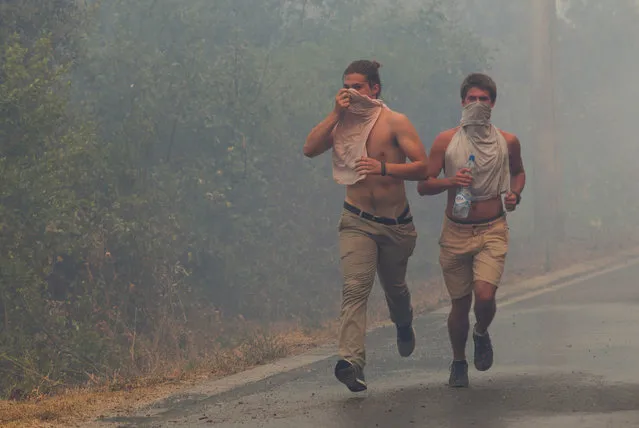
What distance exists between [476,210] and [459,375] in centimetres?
110

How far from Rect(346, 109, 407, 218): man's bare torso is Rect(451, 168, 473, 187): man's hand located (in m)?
0.38

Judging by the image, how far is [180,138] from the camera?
19.5 m

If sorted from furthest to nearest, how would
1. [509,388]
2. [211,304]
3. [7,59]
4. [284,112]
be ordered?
1. [284,112]
2. [211,304]
3. [7,59]
4. [509,388]

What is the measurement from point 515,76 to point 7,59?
30.0 m

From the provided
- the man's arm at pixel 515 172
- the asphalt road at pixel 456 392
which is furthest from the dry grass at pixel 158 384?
the man's arm at pixel 515 172

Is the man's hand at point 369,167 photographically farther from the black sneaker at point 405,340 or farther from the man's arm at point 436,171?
the black sneaker at point 405,340

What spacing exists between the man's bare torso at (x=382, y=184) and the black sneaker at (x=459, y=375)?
3.53 feet

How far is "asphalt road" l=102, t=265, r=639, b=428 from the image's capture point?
7.46 metres

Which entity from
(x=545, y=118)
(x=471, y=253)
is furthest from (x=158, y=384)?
(x=545, y=118)

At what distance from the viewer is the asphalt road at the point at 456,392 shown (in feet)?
24.5

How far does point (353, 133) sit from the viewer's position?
336 inches

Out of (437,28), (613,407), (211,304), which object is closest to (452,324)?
(613,407)

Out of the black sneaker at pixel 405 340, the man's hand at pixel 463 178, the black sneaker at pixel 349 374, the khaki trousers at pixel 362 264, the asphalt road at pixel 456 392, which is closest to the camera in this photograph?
the asphalt road at pixel 456 392

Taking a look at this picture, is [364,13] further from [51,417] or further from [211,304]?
[51,417]
